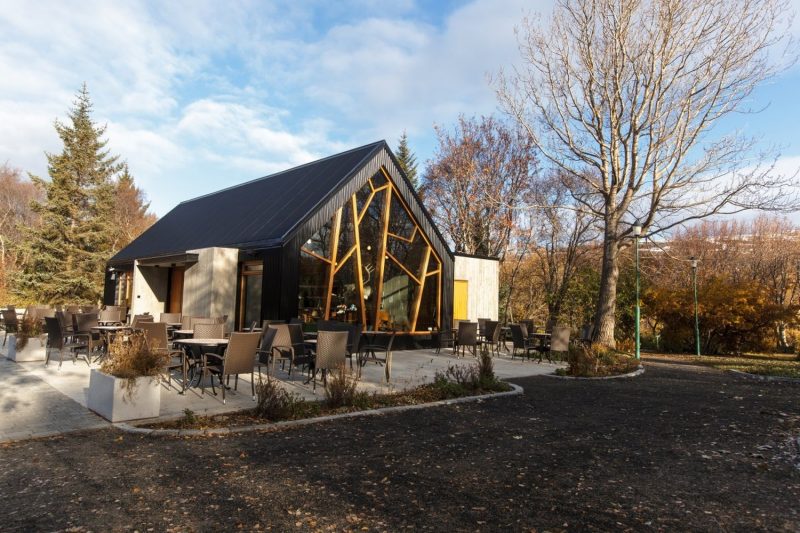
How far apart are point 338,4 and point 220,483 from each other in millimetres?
10243

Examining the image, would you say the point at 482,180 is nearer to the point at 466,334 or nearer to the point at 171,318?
the point at 466,334

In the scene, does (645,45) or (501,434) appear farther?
(645,45)

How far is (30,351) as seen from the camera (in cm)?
944

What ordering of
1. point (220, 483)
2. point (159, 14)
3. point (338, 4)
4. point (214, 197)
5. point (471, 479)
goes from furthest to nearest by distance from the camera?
1. point (214, 197)
2. point (338, 4)
3. point (159, 14)
4. point (471, 479)
5. point (220, 483)

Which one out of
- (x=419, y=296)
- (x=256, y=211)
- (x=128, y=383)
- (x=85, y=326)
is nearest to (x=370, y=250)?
(x=419, y=296)

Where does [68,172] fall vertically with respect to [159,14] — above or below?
above

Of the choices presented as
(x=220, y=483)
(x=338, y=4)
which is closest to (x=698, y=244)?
(x=338, y=4)

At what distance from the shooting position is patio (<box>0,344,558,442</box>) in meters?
5.32

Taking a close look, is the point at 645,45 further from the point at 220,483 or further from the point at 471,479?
the point at 220,483

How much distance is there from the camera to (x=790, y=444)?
530 centimetres

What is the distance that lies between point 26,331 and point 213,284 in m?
3.66

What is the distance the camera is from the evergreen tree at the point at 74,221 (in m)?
28.3

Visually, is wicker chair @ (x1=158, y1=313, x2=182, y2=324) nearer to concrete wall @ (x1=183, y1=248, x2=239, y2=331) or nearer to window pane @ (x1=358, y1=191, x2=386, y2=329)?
concrete wall @ (x1=183, y1=248, x2=239, y2=331)

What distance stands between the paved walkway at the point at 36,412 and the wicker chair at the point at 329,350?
9.52ft
